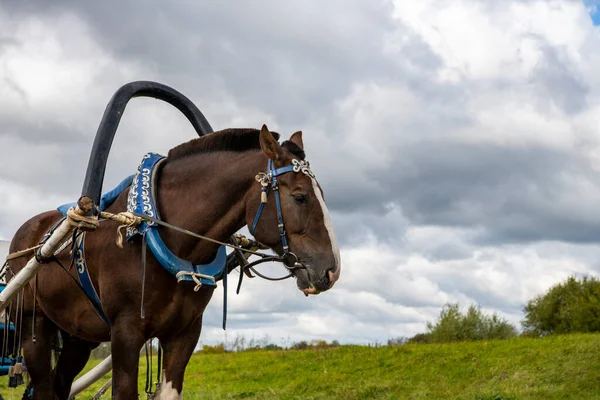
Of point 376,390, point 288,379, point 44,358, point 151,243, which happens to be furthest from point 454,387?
point 151,243

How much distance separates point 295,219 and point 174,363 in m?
1.55

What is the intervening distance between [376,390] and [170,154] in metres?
7.72

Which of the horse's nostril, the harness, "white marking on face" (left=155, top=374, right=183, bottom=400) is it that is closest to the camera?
the horse's nostril

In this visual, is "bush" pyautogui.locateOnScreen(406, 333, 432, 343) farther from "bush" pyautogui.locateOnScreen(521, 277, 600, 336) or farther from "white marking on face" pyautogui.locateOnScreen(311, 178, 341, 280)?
"white marking on face" pyautogui.locateOnScreen(311, 178, 341, 280)

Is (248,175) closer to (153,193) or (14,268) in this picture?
(153,193)

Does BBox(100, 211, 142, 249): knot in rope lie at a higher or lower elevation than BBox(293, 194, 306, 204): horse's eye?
lower

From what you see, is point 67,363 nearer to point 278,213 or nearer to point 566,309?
point 278,213

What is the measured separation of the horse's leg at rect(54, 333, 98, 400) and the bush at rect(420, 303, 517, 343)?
16543 millimetres

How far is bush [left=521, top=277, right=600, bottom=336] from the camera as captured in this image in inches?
908

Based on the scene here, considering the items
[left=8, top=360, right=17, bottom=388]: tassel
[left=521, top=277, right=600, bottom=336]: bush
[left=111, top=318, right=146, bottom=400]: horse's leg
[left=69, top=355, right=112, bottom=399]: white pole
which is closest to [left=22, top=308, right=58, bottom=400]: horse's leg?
[left=8, top=360, right=17, bottom=388]: tassel

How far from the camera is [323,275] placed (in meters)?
4.87

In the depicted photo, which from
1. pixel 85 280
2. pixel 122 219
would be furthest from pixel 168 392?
pixel 122 219

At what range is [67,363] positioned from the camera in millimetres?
7266

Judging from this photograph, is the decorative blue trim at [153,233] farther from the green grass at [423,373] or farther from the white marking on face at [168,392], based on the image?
the green grass at [423,373]
